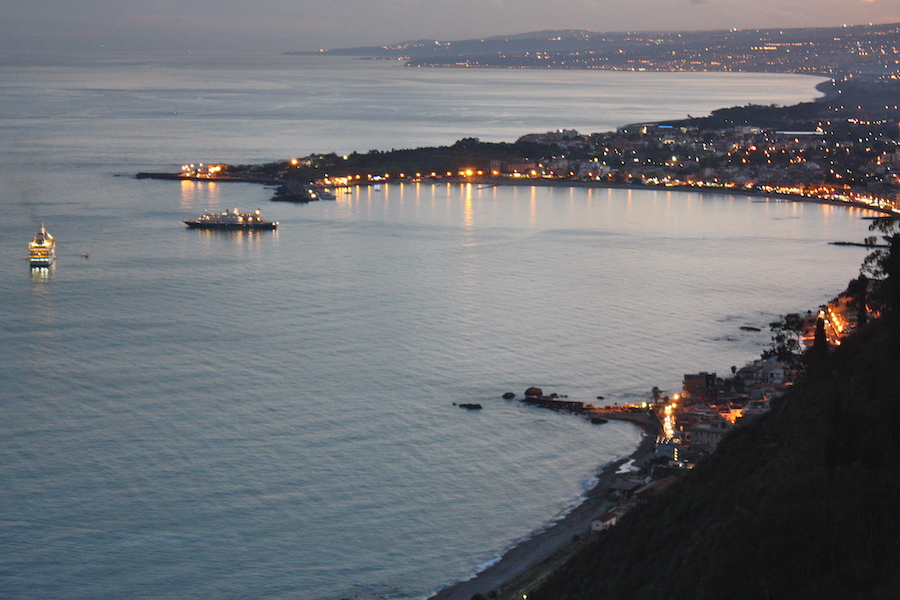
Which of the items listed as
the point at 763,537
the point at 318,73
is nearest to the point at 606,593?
the point at 763,537

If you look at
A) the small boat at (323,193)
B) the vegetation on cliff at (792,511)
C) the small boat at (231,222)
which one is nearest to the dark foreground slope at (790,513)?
the vegetation on cliff at (792,511)

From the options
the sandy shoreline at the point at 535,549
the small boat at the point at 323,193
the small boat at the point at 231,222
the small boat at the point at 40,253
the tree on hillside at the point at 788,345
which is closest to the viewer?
the sandy shoreline at the point at 535,549

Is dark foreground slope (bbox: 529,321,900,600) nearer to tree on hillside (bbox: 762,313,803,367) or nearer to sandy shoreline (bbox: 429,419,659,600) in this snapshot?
sandy shoreline (bbox: 429,419,659,600)

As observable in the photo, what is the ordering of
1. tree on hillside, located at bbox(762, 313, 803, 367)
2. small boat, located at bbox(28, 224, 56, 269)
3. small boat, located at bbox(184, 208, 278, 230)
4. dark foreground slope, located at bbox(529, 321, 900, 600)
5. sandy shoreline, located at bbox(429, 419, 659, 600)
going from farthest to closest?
small boat, located at bbox(184, 208, 278, 230) < small boat, located at bbox(28, 224, 56, 269) < tree on hillside, located at bbox(762, 313, 803, 367) < sandy shoreline, located at bbox(429, 419, 659, 600) < dark foreground slope, located at bbox(529, 321, 900, 600)

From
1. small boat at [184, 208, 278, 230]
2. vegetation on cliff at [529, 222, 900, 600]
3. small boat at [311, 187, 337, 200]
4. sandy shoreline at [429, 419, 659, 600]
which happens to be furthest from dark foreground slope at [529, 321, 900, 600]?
small boat at [311, 187, 337, 200]

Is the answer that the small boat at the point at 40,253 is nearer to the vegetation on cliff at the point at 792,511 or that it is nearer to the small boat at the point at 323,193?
the small boat at the point at 323,193
